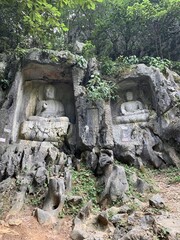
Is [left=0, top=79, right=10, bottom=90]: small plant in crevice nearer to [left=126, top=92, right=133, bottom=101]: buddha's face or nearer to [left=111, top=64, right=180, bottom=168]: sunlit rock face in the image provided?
[left=111, top=64, right=180, bottom=168]: sunlit rock face

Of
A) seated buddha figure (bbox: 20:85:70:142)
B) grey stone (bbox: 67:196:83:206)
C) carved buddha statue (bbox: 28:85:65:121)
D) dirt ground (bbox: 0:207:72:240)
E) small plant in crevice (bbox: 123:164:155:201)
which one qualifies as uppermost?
carved buddha statue (bbox: 28:85:65:121)

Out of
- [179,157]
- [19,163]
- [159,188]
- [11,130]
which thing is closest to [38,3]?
[19,163]

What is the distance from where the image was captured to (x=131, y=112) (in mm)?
10758

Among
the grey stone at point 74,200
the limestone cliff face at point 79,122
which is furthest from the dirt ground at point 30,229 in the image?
the limestone cliff face at point 79,122

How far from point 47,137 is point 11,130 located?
1.36m

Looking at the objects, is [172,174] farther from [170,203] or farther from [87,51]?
[87,51]

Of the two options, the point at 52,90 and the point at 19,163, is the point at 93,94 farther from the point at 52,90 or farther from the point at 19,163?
the point at 19,163

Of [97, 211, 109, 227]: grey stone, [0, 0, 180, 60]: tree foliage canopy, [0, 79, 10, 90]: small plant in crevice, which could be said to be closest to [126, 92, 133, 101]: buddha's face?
[0, 0, 180, 60]: tree foliage canopy

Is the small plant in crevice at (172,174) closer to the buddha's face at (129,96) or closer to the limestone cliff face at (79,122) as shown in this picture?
the limestone cliff face at (79,122)

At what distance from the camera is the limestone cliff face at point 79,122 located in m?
7.89

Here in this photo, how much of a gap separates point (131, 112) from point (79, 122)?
8.32 ft

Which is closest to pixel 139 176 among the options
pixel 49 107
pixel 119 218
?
pixel 119 218

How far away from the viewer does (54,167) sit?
7.61 m

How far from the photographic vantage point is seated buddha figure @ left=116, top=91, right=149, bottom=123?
404 inches
